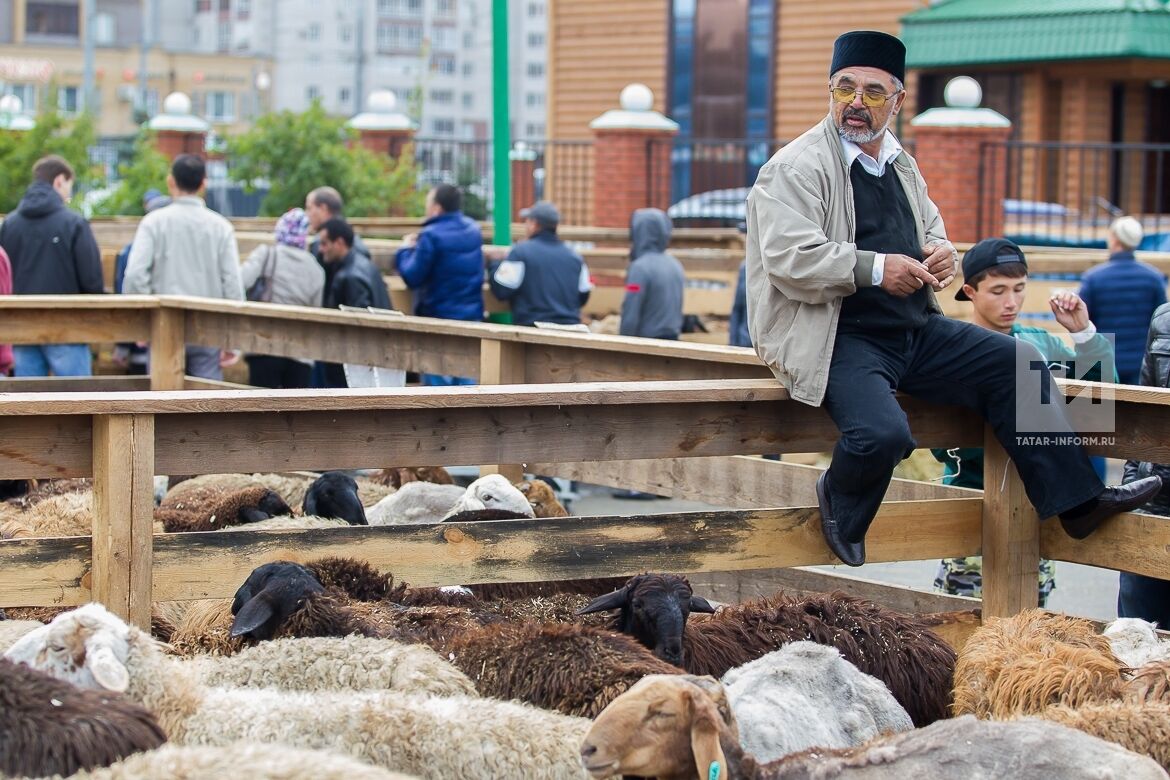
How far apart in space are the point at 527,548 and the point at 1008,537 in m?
1.60

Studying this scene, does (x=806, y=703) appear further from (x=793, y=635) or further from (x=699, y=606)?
(x=699, y=606)

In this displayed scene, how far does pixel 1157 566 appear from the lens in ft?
15.5


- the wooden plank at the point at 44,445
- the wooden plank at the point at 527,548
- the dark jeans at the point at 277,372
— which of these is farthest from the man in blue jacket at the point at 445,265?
the wooden plank at the point at 44,445

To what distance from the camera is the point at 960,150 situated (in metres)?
18.5

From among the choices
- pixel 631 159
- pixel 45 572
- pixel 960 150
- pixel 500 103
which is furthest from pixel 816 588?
pixel 631 159

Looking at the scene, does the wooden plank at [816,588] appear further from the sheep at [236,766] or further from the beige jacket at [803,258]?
the sheep at [236,766]

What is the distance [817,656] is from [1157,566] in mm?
1250

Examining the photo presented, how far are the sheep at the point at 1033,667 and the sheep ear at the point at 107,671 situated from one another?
2160 millimetres

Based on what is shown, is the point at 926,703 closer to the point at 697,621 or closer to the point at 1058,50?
the point at 697,621

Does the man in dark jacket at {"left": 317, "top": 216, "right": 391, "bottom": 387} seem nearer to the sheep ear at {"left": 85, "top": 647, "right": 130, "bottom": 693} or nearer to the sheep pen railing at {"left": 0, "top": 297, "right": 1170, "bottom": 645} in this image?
the sheep pen railing at {"left": 0, "top": 297, "right": 1170, "bottom": 645}

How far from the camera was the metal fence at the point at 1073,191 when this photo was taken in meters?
19.4

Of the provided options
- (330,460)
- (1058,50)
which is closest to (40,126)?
(1058,50)

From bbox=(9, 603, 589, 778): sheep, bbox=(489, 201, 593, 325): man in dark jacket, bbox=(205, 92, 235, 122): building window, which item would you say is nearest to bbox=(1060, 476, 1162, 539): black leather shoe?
bbox=(9, 603, 589, 778): sheep

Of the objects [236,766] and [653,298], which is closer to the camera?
[236,766]
